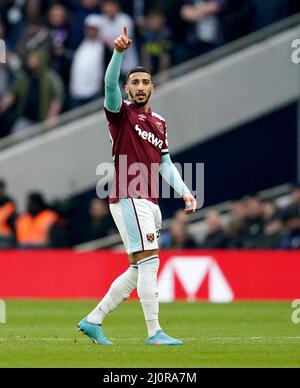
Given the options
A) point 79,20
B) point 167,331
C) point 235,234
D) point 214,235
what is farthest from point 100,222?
point 167,331

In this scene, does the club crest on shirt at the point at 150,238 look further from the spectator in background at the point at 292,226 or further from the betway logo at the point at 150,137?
the spectator in background at the point at 292,226

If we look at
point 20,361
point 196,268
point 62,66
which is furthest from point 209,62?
point 20,361

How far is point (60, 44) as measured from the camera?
82.4 ft

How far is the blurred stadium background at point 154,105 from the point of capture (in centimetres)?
2441

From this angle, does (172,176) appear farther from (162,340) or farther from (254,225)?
(254,225)

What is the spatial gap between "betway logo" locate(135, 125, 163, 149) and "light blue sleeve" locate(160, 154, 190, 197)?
19cm

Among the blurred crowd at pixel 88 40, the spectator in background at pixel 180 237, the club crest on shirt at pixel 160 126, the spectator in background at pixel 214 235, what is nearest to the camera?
the club crest on shirt at pixel 160 126

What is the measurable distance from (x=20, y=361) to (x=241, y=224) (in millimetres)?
12185

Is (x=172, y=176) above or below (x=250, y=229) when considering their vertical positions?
below

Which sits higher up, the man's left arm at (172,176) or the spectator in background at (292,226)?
the spectator in background at (292,226)

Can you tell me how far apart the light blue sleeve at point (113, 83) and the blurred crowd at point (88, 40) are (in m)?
12.0

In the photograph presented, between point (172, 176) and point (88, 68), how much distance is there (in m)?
11.9

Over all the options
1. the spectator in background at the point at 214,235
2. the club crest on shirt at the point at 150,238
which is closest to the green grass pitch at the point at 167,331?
the club crest on shirt at the point at 150,238

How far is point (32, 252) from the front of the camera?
22906 millimetres
